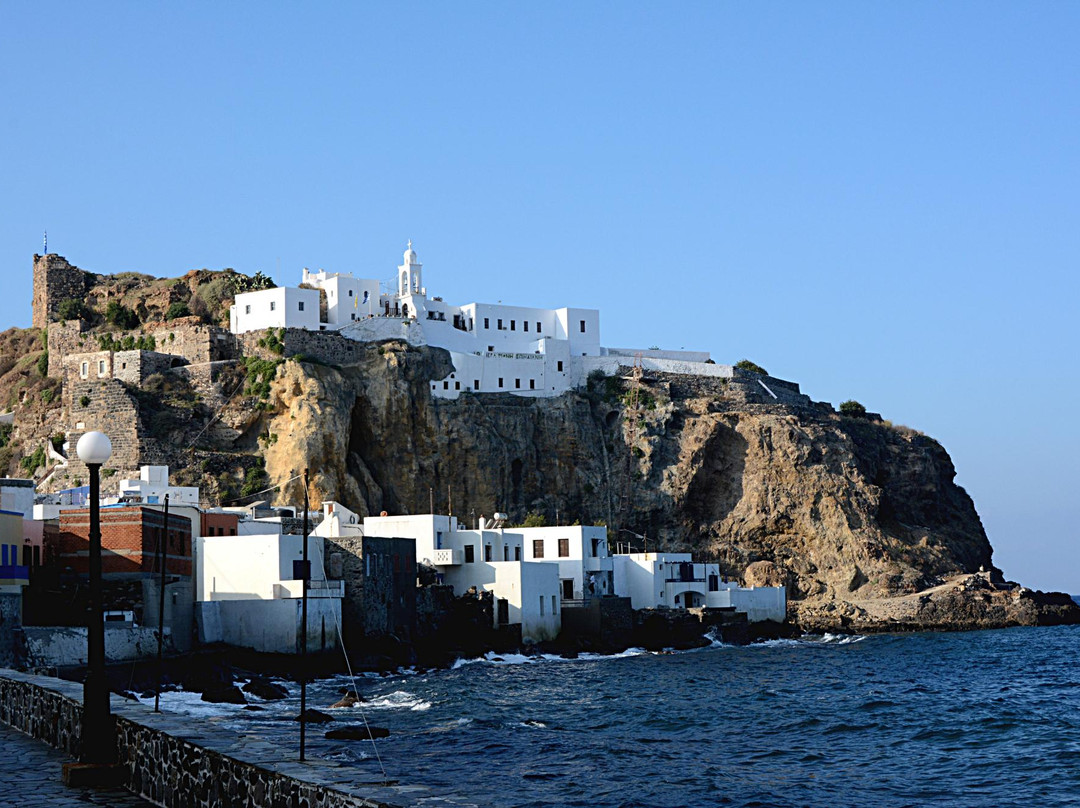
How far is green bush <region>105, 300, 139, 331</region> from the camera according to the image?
8388cm

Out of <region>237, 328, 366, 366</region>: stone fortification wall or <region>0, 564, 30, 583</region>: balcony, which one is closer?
<region>0, 564, 30, 583</region>: balcony

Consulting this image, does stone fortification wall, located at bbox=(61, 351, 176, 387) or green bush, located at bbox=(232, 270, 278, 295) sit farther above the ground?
green bush, located at bbox=(232, 270, 278, 295)

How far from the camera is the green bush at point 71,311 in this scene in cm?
8469

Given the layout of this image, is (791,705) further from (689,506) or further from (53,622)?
(689,506)

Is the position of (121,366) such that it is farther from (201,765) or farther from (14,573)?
(201,765)

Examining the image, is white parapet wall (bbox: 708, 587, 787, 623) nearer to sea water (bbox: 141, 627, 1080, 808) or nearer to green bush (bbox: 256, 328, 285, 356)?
sea water (bbox: 141, 627, 1080, 808)

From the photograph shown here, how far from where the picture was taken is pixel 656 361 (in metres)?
92.2

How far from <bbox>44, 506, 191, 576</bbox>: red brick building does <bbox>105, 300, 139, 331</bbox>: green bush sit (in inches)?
1650

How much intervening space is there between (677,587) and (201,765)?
59432mm

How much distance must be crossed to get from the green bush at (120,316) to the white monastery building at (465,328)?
8.80m

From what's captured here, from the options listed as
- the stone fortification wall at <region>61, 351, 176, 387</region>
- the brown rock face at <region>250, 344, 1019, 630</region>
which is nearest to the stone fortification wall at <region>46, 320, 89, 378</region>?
the stone fortification wall at <region>61, 351, 176, 387</region>

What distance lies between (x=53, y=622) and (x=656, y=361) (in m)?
59.7

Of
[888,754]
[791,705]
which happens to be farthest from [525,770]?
[791,705]

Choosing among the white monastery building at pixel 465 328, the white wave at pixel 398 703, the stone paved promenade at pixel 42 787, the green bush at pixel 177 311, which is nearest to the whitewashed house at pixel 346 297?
the white monastery building at pixel 465 328
